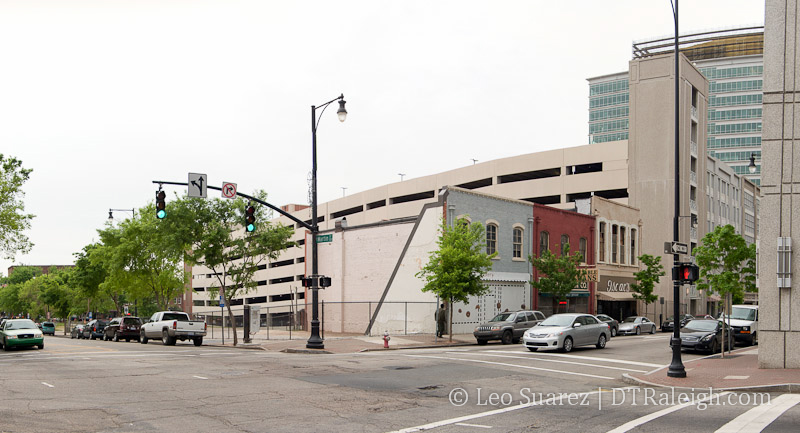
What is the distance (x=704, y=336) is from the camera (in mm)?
25109

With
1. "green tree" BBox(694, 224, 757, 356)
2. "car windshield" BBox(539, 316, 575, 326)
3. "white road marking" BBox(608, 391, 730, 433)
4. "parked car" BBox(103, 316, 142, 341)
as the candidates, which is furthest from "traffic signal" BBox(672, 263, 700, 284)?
"parked car" BBox(103, 316, 142, 341)

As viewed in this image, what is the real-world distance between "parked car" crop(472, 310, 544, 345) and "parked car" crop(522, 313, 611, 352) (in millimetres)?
4362

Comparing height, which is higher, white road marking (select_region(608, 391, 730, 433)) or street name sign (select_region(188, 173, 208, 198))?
street name sign (select_region(188, 173, 208, 198))

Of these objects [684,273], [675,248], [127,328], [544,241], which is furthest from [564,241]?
[127,328]

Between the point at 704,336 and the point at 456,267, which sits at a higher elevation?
the point at 456,267

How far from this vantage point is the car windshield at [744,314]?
29.8m

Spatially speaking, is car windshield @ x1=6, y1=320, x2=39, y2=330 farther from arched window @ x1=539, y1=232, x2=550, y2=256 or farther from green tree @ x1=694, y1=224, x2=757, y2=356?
green tree @ x1=694, y1=224, x2=757, y2=356

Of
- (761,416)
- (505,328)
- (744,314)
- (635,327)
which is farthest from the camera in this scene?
(635,327)

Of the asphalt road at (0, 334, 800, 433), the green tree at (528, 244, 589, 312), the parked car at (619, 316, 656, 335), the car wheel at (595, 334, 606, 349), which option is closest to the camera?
the asphalt road at (0, 334, 800, 433)

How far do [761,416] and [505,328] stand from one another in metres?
18.9

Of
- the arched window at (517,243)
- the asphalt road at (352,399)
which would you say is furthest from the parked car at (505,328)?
the arched window at (517,243)

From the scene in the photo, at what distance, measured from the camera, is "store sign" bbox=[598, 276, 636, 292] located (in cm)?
4712

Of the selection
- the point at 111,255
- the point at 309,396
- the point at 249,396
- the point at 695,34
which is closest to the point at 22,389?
the point at 249,396

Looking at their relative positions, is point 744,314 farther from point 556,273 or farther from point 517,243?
point 517,243
